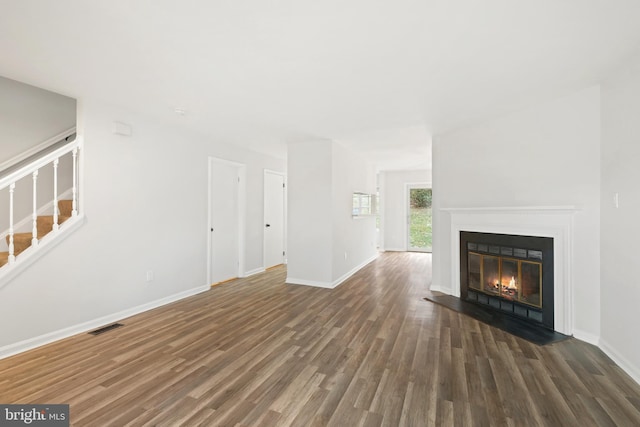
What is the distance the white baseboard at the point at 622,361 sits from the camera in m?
2.19

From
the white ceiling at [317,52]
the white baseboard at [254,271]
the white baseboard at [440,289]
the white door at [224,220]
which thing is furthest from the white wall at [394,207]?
the white ceiling at [317,52]

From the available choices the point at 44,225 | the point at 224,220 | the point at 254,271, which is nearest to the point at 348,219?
the point at 254,271

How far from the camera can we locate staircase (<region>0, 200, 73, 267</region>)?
2855 mm

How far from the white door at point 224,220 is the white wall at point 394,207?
5.12 metres

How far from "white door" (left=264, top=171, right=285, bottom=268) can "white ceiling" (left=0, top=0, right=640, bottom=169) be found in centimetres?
276

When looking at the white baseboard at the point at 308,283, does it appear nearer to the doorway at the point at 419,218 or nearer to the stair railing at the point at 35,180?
the stair railing at the point at 35,180

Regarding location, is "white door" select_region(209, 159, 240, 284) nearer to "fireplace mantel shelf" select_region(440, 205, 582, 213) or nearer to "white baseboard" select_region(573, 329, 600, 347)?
"fireplace mantel shelf" select_region(440, 205, 582, 213)

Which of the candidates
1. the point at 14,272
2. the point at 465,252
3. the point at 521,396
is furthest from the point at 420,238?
the point at 14,272

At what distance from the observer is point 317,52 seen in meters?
2.21

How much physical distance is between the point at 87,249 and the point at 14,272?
0.60m

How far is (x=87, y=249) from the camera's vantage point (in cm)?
313

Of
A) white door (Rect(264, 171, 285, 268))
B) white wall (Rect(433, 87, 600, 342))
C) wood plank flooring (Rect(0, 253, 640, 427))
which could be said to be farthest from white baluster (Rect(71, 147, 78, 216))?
white wall (Rect(433, 87, 600, 342))

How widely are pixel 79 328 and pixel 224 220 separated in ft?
8.23

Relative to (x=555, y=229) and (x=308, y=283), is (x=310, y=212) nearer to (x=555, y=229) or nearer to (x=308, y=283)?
(x=308, y=283)
